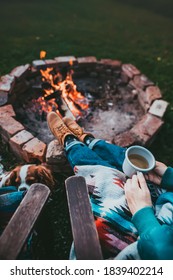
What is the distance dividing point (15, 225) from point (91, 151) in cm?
111

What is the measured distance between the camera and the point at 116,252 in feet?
6.51

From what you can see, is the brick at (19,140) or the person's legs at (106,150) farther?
the brick at (19,140)

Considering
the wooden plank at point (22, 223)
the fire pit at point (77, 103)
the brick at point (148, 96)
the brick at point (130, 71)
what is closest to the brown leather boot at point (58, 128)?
the fire pit at point (77, 103)

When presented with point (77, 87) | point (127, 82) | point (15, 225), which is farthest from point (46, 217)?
point (127, 82)

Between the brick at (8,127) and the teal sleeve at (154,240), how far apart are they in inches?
70.3

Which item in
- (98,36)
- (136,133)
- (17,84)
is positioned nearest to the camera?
(136,133)

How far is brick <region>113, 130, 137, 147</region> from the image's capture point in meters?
3.07

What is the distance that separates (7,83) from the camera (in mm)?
3580

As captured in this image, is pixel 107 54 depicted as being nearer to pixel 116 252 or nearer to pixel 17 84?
pixel 17 84

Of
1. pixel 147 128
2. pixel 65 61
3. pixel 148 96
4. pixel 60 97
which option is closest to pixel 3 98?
pixel 60 97

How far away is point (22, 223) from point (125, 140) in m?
1.74

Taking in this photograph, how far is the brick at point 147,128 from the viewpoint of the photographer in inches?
125

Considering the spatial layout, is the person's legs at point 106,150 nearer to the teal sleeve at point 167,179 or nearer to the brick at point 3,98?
the teal sleeve at point 167,179
